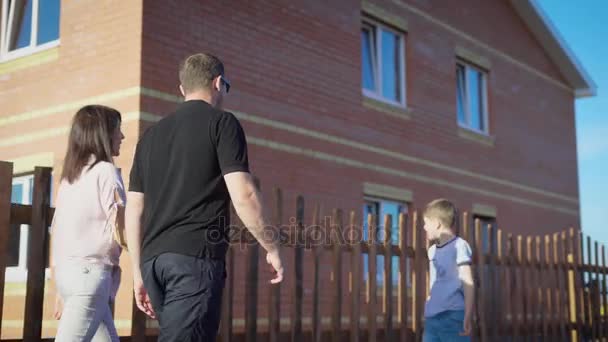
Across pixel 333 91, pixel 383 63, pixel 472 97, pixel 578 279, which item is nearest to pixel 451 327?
pixel 578 279

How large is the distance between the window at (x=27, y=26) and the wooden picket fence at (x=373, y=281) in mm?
3798

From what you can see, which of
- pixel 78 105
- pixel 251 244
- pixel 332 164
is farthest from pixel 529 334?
pixel 78 105

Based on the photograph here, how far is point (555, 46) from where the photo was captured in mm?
17859

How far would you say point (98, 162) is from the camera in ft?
12.9

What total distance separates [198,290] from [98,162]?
114 centimetres

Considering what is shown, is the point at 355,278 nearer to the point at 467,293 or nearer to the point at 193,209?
the point at 467,293

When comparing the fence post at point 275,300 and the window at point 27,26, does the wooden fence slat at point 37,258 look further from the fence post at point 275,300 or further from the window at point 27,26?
the window at point 27,26

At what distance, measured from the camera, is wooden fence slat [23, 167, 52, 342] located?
16.3ft

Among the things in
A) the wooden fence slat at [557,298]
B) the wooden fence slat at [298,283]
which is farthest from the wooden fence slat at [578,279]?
the wooden fence slat at [298,283]

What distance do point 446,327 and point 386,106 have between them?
24.3 ft

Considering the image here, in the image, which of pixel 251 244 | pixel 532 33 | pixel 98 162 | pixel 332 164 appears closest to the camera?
pixel 98 162

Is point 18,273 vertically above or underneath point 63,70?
underneath

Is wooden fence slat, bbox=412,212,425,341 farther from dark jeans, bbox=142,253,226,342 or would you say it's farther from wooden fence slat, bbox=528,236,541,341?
dark jeans, bbox=142,253,226,342

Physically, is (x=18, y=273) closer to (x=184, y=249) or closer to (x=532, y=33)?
(x=184, y=249)
